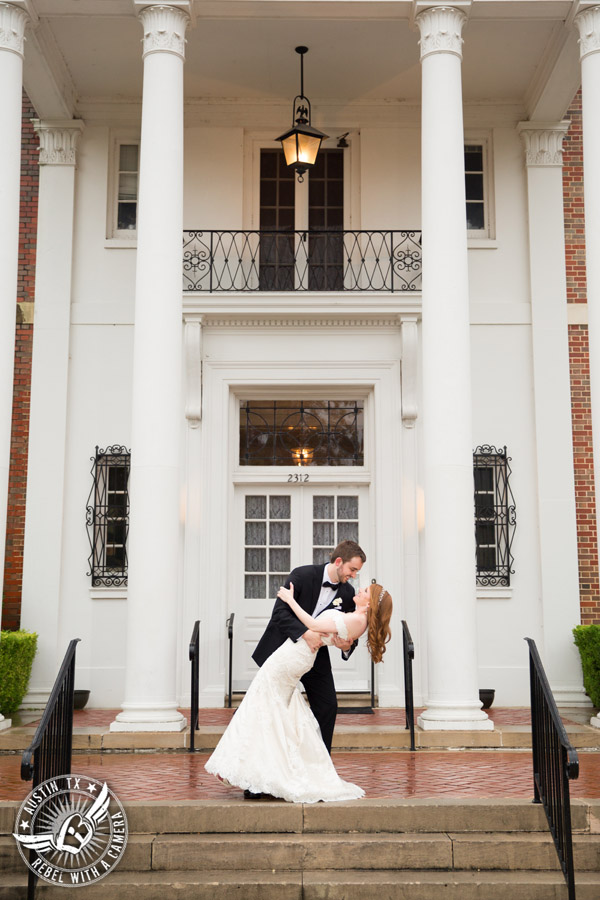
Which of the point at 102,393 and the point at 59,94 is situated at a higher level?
the point at 59,94

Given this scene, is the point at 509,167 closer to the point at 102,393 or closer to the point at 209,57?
the point at 209,57

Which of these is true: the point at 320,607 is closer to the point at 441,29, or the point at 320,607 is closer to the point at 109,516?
the point at 109,516

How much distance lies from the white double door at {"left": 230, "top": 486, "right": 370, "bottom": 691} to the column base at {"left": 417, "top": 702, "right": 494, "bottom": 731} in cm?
283

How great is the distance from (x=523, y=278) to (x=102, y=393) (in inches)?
213

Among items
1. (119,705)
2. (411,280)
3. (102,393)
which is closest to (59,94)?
(102,393)

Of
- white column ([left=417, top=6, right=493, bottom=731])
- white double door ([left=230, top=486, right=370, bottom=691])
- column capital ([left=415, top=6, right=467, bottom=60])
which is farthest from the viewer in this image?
white double door ([left=230, top=486, right=370, bottom=691])

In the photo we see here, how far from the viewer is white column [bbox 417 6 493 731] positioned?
909 centimetres

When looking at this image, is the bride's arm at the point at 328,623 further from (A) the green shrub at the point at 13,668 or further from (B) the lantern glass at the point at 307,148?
(B) the lantern glass at the point at 307,148

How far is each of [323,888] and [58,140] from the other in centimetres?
973

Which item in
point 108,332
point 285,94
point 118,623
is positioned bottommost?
point 118,623

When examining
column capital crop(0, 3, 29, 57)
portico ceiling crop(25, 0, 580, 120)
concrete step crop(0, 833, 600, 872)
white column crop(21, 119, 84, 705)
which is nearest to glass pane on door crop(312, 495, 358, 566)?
white column crop(21, 119, 84, 705)

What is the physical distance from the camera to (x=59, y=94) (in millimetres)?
11844

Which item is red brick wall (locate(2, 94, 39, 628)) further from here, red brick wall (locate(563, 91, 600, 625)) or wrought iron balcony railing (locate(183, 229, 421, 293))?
red brick wall (locate(563, 91, 600, 625))

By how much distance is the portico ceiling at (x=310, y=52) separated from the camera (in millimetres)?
10180
